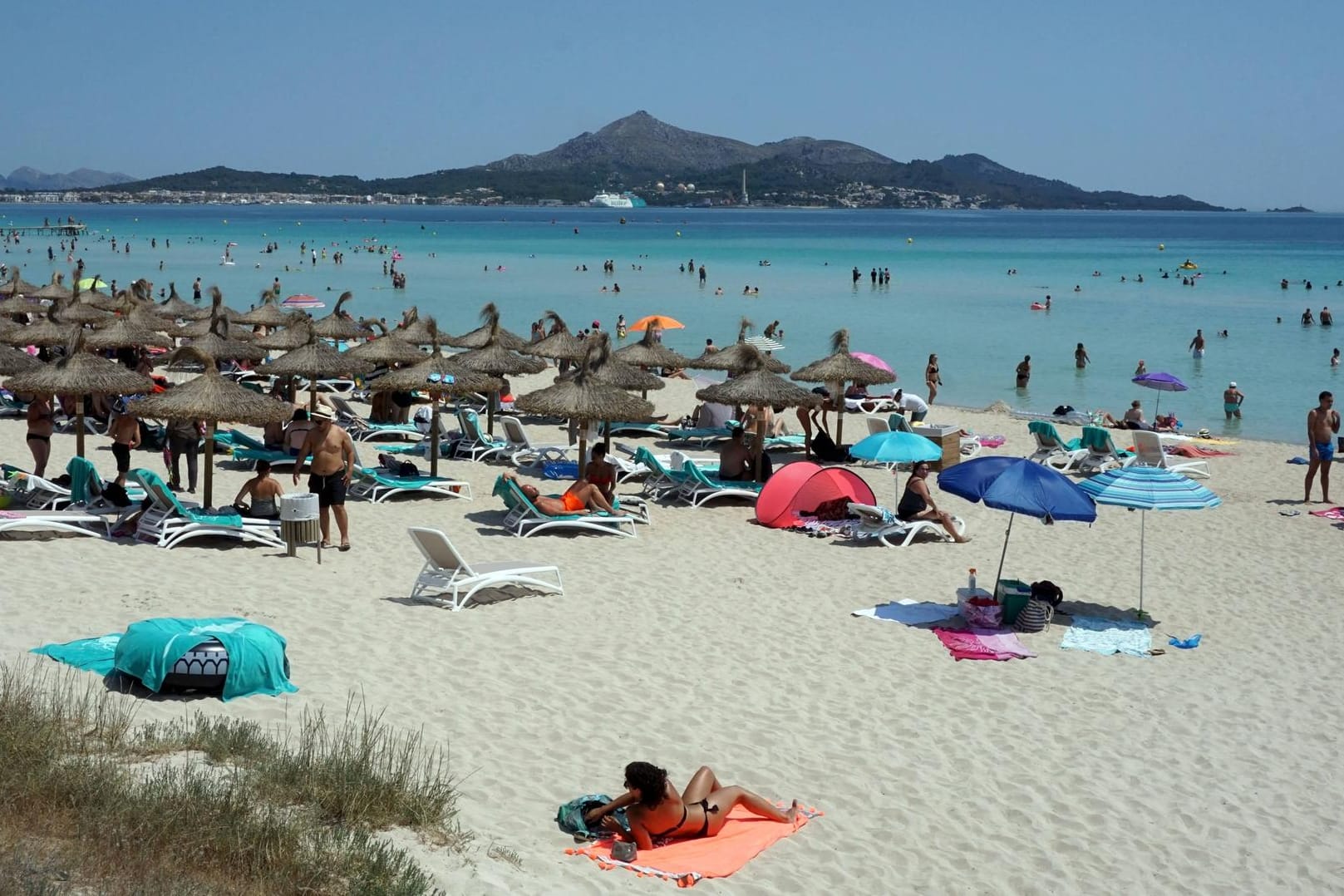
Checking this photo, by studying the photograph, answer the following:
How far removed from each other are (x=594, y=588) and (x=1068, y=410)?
611 inches

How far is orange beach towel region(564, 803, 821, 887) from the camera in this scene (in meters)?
5.38

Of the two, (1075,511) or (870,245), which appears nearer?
(1075,511)

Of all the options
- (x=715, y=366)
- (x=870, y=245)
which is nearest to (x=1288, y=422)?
(x=715, y=366)

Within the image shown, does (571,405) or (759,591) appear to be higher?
(571,405)

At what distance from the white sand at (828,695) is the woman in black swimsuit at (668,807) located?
247mm

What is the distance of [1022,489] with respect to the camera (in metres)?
9.21

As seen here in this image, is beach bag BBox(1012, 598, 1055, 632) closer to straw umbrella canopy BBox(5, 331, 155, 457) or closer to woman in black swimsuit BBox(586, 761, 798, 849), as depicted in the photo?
woman in black swimsuit BBox(586, 761, 798, 849)

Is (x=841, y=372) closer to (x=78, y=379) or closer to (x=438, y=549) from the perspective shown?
(x=438, y=549)

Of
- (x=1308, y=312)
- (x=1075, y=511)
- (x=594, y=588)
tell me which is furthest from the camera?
(x=1308, y=312)

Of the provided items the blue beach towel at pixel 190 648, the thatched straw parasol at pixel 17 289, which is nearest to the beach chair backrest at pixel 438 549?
the blue beach towel at pixel 190 648

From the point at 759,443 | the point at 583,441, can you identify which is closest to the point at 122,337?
the point at 583,441

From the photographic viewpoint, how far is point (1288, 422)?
81.6 feet

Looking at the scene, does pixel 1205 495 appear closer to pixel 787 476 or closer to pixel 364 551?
pixel 787 476

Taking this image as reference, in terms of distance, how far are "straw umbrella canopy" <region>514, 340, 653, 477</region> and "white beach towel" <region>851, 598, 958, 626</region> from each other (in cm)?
396
